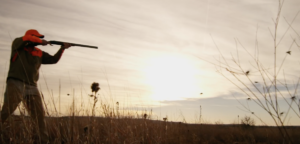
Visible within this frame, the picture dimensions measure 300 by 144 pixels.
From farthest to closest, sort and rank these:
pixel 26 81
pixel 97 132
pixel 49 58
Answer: pixel 49 58, pixel 97 132, pixel 26 81

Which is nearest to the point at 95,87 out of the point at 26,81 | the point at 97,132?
the point at 97,132

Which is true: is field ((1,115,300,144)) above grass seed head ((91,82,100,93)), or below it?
below

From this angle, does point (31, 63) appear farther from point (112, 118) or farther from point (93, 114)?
point (112, 118)

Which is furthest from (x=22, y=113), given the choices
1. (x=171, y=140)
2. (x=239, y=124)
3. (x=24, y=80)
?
(x=239, y=124)

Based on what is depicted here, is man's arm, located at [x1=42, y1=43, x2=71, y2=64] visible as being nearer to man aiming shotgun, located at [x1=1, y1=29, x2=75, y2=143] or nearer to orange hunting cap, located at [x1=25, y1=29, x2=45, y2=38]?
man aiming shotgun, located at [x1=1, y1=29, x2=75, y2=143]

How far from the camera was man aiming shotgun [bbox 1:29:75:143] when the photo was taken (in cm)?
404

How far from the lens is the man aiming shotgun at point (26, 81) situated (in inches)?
159

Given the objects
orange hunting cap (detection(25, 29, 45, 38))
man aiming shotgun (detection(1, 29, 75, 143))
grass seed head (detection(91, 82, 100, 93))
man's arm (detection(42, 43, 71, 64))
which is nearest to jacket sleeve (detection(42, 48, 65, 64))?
man's arm (detection(42, 43, 71, 64))

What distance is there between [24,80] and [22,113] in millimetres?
609

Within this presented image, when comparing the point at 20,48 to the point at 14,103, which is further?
the point at 20,48

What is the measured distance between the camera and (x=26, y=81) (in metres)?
4.33

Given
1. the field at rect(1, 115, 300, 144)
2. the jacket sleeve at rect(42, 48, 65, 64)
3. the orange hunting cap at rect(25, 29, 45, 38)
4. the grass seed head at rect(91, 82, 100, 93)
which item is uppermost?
the orange hunting cap at rect(25, 29, 45, 38)

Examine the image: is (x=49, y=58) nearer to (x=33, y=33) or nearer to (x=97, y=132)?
(x=33, y=33)

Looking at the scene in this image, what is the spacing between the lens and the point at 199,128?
400 inches
